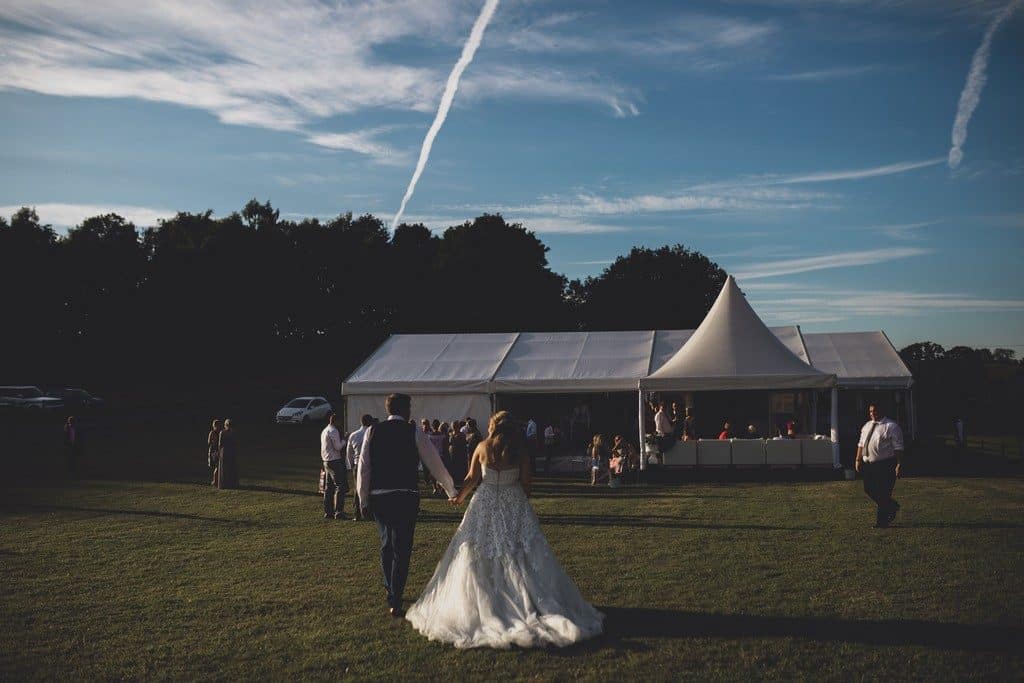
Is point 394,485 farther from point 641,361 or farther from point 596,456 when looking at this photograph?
point 641,361

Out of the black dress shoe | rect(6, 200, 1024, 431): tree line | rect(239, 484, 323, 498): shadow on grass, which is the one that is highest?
rect(6, 200, 1024, 431): tree line

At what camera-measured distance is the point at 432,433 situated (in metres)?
18.9

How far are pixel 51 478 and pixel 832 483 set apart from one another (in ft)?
57.1

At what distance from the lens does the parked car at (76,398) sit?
43956 mm

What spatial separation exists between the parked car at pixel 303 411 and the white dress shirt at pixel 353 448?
23936 mm

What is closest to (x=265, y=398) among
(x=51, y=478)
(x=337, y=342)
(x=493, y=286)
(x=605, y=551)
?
(x=337, y=342)

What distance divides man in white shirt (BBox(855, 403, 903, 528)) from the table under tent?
7.89 m

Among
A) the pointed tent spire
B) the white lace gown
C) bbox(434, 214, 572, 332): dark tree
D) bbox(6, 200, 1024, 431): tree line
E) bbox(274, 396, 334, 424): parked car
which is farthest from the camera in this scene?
bbox(434, 214, 572, 332): dark tree

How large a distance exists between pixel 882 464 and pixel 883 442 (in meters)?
0.29

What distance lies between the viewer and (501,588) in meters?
6.99

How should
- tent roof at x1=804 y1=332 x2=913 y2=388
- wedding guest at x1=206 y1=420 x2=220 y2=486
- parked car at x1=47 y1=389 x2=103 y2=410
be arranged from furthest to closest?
parked car at x1=47 y1=389 x2=103 y2=410 < tent roof at x1=804 y1=332 x2=913 y2=388 < wedding guest at x1=206 y1=420 x2=220 y2=486

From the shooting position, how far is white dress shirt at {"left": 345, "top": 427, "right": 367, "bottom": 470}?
48.1ft

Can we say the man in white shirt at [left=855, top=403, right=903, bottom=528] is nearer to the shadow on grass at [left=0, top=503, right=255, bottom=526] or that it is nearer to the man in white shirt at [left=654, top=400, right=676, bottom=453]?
the man in white shirt at [left=654, top=400, right=676, bottom=453]

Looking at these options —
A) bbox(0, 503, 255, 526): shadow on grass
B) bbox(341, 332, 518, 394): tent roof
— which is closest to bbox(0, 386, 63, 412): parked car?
bbox(341, 332, 518, 394): tent roof
